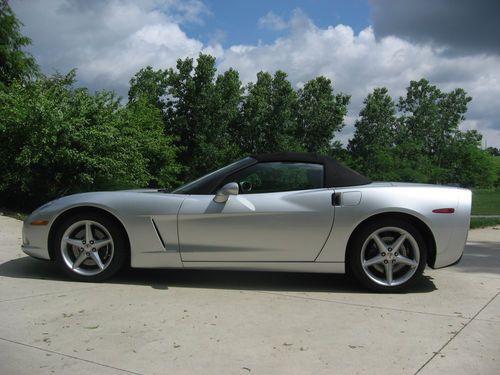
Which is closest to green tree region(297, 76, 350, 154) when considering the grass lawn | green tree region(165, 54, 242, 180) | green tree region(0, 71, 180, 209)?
green tree region(165, 54, 242, 180)

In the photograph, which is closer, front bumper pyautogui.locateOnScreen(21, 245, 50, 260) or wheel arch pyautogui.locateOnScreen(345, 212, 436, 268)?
wheel arch pyautogui.locateOnScreen(345, 212, 436, 268)

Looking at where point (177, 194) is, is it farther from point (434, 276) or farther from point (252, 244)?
point (434, 276)

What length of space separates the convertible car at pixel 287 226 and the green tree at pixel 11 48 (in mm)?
16621

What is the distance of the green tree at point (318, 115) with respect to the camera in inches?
1745

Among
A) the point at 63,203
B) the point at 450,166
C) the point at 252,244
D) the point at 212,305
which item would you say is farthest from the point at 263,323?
the point at 450,166

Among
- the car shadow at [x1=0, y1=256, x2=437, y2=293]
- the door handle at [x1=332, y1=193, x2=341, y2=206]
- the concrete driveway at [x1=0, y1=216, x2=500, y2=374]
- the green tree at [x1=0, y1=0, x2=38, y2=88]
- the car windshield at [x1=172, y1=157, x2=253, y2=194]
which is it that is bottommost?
the concrete driveway at [x1=0, y1=216, x2=500, y2=374]

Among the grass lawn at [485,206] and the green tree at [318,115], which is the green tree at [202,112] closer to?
the green tree at [318,115]

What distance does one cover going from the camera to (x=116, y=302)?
412 centimetres

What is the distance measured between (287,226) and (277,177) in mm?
495

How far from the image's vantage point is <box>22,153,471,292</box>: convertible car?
14.8 ft

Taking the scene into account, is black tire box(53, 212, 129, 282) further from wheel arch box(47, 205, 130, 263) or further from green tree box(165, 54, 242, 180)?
green tree box(165, 54, 242, 180)

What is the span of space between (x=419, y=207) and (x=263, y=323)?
5.89 feet

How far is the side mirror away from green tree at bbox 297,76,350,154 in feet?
130

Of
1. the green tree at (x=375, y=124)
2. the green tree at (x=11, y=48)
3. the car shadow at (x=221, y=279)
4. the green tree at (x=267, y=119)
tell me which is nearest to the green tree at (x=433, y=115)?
the green tree at (x=375, y=124)
